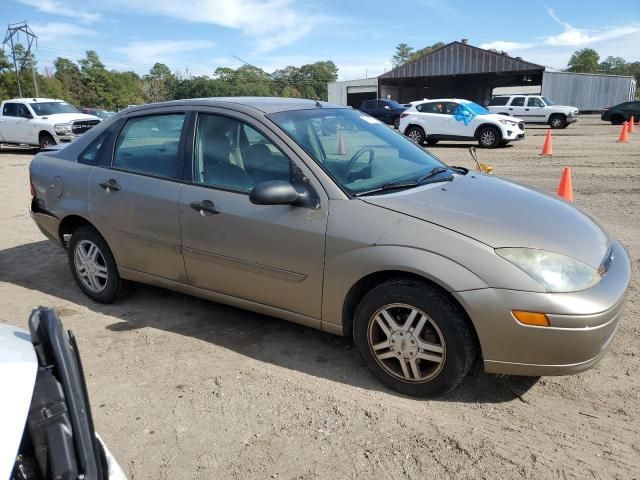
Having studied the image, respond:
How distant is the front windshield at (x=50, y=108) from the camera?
1762 centimetres

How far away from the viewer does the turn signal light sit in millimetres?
2588

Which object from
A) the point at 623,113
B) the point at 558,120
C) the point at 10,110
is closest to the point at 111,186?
the point at 10,110

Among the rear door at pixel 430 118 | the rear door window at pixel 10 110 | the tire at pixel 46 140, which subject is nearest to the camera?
the tire at pixel 46 140

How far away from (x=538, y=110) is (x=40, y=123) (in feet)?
74.6

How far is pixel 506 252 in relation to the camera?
8.91ft

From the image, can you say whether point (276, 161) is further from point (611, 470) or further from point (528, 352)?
point (611, 470)

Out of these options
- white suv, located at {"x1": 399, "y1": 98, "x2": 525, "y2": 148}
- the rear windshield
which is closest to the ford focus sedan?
white suv, located at {"x1": 399, "y1": 98, "x2": 525, "y2": 148}

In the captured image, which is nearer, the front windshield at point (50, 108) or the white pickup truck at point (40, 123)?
the white pickup truck at point (40, 123)

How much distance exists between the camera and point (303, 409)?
2994mm

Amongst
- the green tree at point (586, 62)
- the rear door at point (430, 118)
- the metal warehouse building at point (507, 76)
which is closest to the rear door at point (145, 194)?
the rear door at point (430, 118)

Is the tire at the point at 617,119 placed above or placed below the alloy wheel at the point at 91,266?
above

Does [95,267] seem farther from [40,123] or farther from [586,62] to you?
[586,62]

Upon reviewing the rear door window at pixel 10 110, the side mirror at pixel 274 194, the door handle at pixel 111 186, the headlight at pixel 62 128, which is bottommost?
the door handle at pixel 111 186

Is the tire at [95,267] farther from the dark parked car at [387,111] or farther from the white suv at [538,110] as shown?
the white suv at [538,110]
